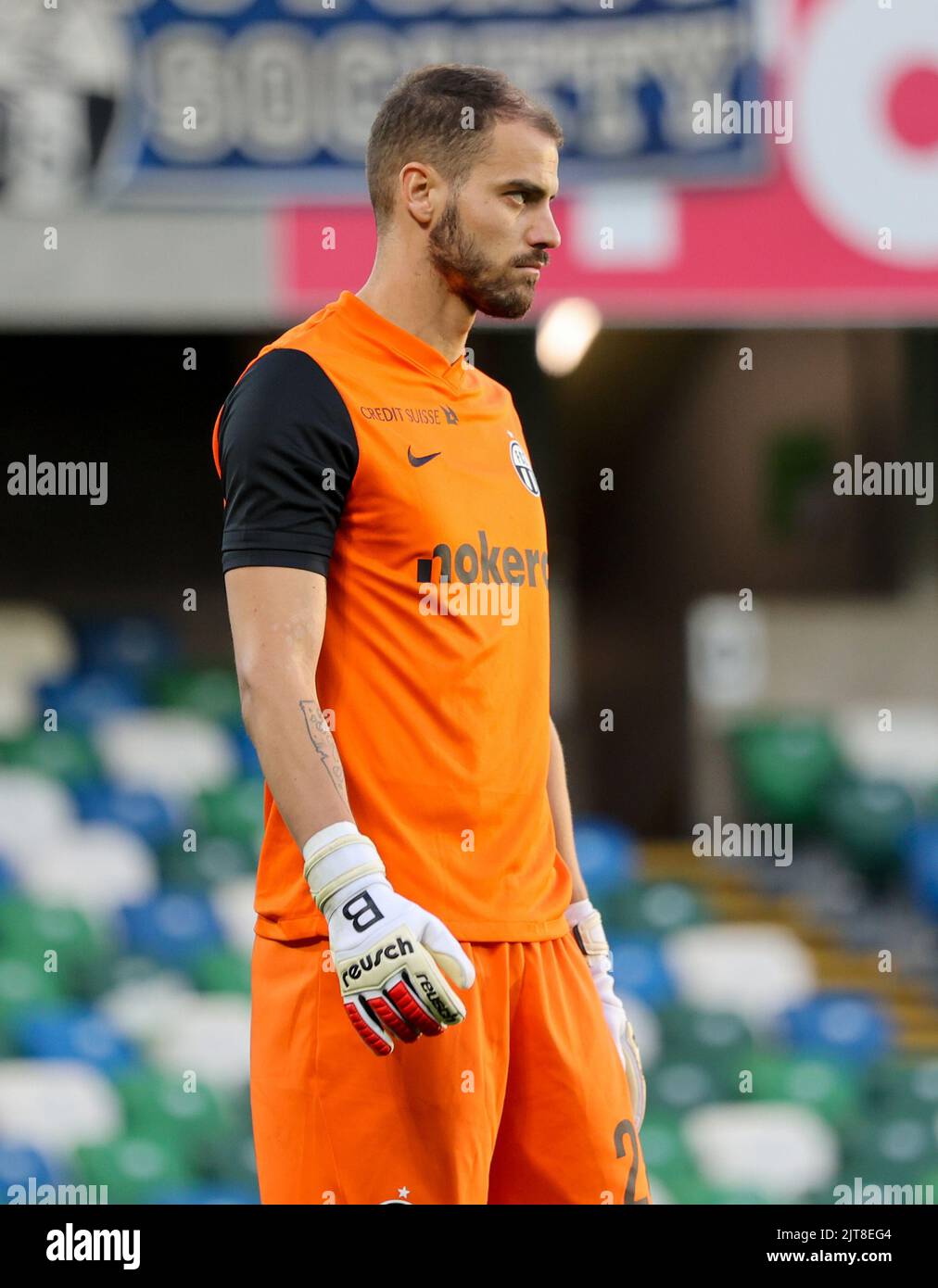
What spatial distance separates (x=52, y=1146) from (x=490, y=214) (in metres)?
3.63

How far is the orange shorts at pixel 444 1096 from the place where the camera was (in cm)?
191

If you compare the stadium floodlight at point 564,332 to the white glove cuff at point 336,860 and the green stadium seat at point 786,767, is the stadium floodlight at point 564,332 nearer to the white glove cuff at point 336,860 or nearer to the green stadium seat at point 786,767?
the green stadium seat at point 786,767

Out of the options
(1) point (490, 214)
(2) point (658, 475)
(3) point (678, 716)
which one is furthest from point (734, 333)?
(1) point (490, 214)

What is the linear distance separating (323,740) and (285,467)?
0.85 ft

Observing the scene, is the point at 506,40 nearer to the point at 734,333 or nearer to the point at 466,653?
the point at 734,333

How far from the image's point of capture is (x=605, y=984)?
7.40 feet

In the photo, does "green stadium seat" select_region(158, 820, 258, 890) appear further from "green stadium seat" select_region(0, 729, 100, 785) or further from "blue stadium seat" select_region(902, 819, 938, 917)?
"blue stadium seat" select_region(902, 819, 938, 917)

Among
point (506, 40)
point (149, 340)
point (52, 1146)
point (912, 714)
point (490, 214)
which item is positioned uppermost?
point (506, 40)

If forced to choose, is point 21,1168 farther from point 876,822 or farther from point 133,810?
point 876,822

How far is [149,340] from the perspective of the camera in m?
7.34

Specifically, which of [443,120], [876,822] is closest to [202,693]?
[876,822]

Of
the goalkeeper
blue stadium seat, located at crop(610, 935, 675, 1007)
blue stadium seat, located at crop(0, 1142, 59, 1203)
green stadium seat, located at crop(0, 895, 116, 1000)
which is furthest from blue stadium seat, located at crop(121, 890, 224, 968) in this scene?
the goalkeeper

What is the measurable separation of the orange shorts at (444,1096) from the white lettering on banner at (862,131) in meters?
4.28

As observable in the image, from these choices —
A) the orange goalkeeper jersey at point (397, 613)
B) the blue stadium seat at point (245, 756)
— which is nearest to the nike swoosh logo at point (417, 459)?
the orange goalkeeper jersey at point (397, 613)
